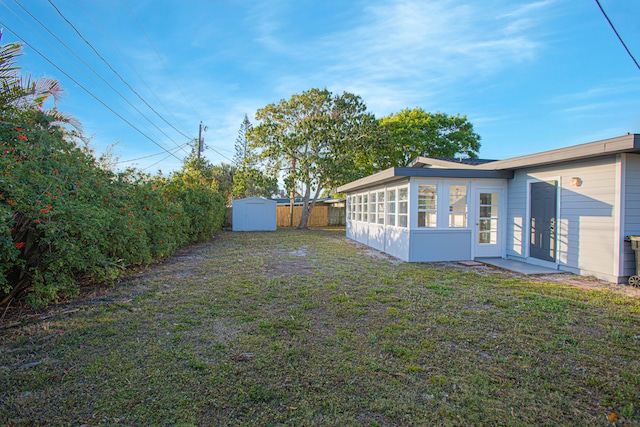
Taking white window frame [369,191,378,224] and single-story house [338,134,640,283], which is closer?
single-story house [338,134,640,283]

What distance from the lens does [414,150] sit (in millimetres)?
21750

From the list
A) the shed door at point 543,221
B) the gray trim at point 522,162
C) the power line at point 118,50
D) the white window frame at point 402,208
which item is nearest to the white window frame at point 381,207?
the gray trim at point 522,162

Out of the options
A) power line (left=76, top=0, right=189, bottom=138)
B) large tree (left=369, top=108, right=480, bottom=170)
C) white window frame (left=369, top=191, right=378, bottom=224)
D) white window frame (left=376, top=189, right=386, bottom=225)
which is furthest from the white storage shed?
white window frame (left=376, top=189, right=386, bottom=225)

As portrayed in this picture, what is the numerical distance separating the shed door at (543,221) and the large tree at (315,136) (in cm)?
1137

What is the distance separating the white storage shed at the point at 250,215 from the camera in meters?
18.5

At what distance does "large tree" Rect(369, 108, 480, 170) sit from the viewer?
21.0m

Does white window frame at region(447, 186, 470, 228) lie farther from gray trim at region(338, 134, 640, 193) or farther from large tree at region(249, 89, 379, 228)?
large tree at region(249, 89, 379, 228)

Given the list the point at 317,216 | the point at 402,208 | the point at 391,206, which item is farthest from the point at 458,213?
the point at 317,216

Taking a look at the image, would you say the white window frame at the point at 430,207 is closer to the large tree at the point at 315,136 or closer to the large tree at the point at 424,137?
the large tree at the point at 315,136

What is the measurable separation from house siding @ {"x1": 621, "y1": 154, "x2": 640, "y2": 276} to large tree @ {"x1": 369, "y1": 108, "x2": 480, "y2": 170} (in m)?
14.6

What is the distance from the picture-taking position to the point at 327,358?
110 inches

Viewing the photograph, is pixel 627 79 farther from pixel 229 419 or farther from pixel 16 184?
pixel 16 184

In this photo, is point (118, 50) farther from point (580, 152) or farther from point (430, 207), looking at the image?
point (580, 152)

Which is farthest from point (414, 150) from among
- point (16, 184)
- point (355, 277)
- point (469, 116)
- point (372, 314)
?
point (16, 184)
